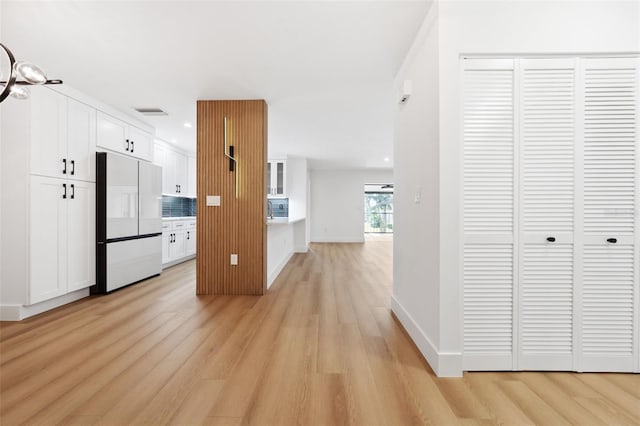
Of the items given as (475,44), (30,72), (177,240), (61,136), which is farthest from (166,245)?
(475,44)

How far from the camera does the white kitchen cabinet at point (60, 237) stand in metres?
2.95

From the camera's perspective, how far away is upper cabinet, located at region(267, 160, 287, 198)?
734 centimetres

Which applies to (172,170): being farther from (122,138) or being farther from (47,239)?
(47,239)

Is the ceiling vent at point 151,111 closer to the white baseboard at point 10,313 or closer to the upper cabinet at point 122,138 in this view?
the upper cabinet at point 122,138

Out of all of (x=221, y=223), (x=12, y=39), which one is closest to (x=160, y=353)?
(x=221, y=223)

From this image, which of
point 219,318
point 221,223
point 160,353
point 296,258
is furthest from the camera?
point 296,258

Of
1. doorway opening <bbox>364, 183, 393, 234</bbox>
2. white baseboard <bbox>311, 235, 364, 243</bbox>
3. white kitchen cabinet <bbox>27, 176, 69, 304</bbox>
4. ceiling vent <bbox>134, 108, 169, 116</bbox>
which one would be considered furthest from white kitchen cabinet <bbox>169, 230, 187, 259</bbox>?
doorway opening <bbox>364, 183, 393, 234</bbox>

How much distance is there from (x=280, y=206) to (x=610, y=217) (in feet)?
21.5

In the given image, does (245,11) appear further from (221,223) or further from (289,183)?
(289,183)

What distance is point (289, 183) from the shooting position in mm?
7574

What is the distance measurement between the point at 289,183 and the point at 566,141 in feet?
20.2

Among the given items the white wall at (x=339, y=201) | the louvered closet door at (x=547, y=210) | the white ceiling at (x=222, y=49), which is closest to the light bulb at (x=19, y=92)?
the white ceiling at (x=222, y=49)

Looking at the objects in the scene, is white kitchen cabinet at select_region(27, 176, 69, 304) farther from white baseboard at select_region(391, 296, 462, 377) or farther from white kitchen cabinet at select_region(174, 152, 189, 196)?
white baseboard at select_region(391, 296, 462, 377)

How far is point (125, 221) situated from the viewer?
12.9 ft
